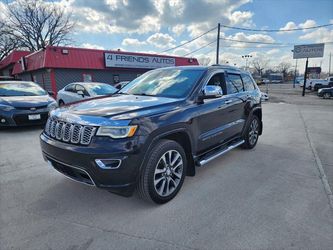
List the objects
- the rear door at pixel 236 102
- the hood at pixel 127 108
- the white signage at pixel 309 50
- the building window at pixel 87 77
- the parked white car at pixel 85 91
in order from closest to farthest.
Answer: the hood at pixel 127 108
the rear door at pixel 236 102
the parked white car at pixel 85 91
the building window at pixel 87 77
the white signage at pixel 309 50

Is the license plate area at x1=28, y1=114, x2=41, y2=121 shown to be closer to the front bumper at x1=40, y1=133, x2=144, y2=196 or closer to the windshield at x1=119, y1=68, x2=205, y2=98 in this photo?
the windshield at x1=119, y1=68, x2=205, y2=98

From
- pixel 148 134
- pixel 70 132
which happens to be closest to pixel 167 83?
pixel 148 134

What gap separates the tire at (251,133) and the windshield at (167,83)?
2003 mm

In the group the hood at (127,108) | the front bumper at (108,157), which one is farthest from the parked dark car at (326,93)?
the front bumper at (108,157)

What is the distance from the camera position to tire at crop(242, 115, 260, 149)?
480 cm

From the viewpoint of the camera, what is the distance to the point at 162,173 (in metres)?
2.77

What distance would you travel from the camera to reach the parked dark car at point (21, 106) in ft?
20.5

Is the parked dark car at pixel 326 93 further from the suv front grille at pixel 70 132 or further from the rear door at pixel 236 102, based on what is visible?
the suv front grille at pixel 70 132

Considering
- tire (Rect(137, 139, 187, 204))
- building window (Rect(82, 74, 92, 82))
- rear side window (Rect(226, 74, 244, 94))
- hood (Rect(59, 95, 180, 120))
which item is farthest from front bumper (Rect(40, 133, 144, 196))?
building window (Rect(82, 74, 92, 82))

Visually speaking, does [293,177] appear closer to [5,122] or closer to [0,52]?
[5,122]

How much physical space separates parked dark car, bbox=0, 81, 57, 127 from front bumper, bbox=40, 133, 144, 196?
192 inches

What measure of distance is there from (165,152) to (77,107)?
4.24 feet

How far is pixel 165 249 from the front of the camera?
2102 mm

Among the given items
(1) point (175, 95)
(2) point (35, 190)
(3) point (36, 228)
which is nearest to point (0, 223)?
(3) point (36, 228)
